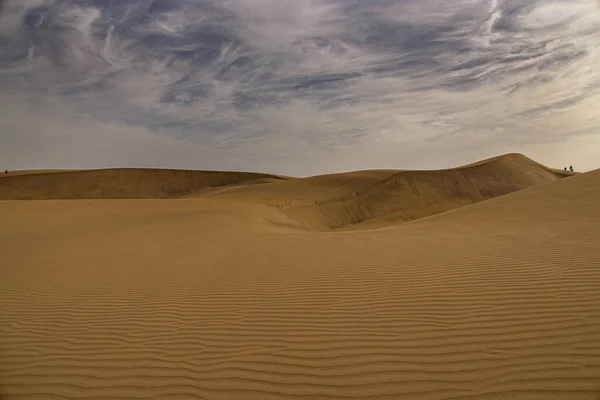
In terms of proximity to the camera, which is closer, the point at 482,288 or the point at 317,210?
the point at 482,288

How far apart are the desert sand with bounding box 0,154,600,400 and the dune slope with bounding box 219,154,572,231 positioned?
12.5 meters

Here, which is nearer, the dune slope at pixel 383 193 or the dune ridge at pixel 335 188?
the dune slope at pixel 383 193

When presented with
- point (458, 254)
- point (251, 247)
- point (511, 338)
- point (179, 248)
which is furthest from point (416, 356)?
point (179, 248)

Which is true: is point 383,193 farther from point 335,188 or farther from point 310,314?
point 310,314

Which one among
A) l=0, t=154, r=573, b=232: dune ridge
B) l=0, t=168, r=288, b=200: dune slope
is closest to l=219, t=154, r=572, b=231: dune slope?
l=0, t=154, r=573, b=232: dune ridge

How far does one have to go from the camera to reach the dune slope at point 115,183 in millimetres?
44875

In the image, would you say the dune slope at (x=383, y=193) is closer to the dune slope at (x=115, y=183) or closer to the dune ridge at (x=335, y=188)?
the dune ridge at (x=335, y=188)

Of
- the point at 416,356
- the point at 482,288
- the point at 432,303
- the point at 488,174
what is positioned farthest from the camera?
the point at 488,174

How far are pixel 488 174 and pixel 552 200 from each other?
27.1 metres

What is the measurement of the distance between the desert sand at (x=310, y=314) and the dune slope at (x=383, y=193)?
12.5m

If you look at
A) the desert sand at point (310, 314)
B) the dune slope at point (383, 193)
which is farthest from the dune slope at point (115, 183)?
the desert sand at point (310, 314)

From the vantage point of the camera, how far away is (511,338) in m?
3.54

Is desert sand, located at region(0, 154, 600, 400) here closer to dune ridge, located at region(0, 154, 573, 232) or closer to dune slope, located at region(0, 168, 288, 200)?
dune ridge, located at region(0, 154, 573, 232)

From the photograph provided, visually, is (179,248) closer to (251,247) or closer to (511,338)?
(251,247)
